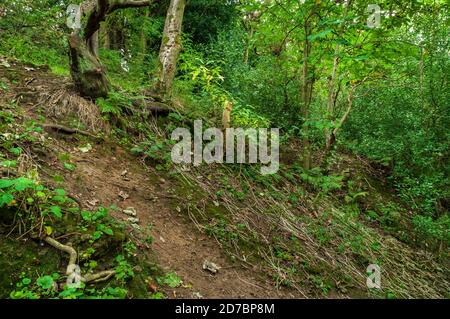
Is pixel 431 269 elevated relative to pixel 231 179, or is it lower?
lower


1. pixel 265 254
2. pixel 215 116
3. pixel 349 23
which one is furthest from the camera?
pixel 215 116

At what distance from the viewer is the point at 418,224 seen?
5.63 m

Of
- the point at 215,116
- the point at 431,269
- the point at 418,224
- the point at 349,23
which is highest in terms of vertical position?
the point at 349,23

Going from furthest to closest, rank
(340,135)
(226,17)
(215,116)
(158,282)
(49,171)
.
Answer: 1. (226,17)
2. (340,135)
3. (215,116)
4. (49,171)
5. (158,282)

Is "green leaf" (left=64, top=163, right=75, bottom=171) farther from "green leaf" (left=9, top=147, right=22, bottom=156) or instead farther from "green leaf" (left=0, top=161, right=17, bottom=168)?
"green leaf" (left=0, top=161, right=17, bottom=168)

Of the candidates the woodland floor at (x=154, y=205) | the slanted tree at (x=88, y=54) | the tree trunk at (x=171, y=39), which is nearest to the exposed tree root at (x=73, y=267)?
the woodland floor at (x=154, y=205)

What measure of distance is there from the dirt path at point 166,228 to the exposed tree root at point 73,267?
0.62m

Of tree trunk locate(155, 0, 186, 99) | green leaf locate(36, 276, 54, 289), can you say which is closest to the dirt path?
green leaf locate(36, 276, 54, 289)

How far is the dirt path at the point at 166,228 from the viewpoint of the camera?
313 centimetres

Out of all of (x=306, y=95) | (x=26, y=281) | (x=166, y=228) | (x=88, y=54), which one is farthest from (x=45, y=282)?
(x=306, y=95)

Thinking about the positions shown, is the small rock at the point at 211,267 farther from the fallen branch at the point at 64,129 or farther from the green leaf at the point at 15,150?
the fallen branch at the point at 64,129
